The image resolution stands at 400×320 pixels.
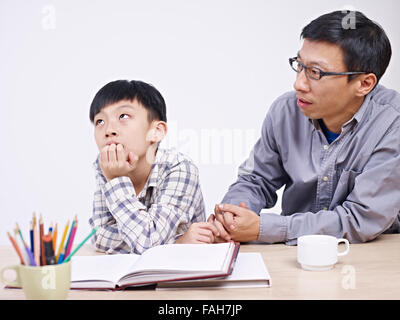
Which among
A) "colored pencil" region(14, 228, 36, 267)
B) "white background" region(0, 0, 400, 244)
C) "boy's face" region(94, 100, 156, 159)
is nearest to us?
"colored pencil" region(14, 228, 36, 267)

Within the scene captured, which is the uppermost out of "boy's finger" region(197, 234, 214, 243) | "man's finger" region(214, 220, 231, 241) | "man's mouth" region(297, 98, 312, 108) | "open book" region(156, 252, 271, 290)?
"man's mouth" region(297, 98, 312, 108)

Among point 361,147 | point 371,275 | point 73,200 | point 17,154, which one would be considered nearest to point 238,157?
point 73,200

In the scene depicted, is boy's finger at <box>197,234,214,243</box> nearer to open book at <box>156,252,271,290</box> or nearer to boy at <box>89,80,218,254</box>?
boy at <box>89,80,218,254</box>

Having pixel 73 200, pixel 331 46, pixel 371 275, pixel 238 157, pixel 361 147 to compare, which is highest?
pixel 331 46

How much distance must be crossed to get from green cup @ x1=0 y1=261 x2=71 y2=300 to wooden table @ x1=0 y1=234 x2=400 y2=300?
5.1 inches

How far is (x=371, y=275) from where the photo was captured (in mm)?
1129

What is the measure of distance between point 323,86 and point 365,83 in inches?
5.6

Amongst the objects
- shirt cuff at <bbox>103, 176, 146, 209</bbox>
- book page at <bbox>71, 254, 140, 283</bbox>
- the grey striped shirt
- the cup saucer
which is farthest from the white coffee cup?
shirt cuff at <bbox>103, 176, 146, 209</bbox>

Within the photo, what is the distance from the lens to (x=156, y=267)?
1.04 metres

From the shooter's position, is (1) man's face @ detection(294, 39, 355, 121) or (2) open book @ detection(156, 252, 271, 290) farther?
(1) man's face @ detection(294, 39, 355, 121)

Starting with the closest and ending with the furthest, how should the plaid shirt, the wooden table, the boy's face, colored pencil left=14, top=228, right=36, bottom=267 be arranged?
colored pencil left=14, top=228, right=36, bottom=267 < the wooden table < the plaid shirt < the boy's face

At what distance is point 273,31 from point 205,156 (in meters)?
0.86

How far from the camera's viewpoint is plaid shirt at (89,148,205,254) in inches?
54.4
